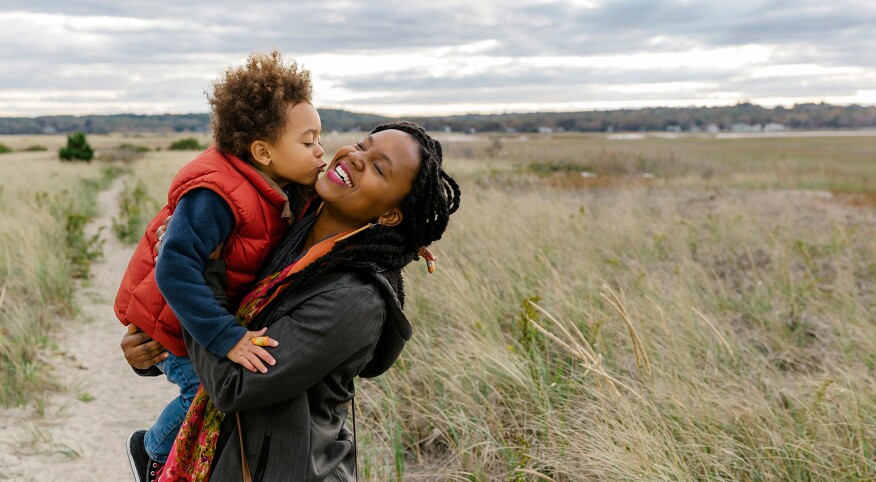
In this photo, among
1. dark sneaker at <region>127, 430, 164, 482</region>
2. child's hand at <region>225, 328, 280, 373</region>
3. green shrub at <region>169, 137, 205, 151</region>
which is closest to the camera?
child's hand at <region>225, 328, 280, 373</region>

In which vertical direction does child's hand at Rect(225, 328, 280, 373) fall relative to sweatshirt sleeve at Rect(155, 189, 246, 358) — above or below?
below

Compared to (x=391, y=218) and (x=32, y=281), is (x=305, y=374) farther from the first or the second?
(x=32, y=281)

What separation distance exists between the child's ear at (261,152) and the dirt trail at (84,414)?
2.62 meters

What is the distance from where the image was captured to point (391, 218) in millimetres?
1907

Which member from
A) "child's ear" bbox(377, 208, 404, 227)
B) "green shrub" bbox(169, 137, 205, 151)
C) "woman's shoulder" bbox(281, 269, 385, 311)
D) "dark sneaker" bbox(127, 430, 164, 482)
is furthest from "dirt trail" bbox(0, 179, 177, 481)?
"green shrub" bbox(169, 137, 205, 151)

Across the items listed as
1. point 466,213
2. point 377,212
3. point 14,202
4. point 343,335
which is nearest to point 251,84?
point 377,212

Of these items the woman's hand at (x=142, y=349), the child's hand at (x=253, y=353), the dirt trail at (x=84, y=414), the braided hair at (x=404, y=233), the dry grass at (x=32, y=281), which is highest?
the braided hair at (x=404, y=233)

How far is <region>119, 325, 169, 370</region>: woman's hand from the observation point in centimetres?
210

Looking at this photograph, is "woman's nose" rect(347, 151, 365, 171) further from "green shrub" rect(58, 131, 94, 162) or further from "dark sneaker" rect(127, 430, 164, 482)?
"green shrub" rect(58, 131, 94, 162)

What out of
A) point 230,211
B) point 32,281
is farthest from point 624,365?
point 32,281

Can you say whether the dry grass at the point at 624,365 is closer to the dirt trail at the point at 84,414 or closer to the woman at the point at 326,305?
the woman at the point at 326,305

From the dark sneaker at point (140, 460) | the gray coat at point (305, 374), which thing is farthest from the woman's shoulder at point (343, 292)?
the dark sneaker at point (140, 460)

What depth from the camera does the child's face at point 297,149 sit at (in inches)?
78.6

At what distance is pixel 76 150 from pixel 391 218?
33888 mm
